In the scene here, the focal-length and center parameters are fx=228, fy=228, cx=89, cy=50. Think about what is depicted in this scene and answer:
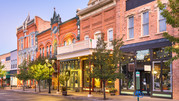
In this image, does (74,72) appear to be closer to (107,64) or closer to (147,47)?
(107,64)

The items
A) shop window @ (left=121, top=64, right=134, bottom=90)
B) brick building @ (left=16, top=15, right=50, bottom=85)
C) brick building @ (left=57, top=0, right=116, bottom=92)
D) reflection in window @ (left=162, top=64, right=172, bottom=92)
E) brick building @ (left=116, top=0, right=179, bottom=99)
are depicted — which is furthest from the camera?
brick building @ (left=16, top=15, right=50, bottom=85)

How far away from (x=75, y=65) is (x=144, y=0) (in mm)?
13819

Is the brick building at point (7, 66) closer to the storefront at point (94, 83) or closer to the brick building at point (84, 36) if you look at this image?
the brick building at point (84, 36)

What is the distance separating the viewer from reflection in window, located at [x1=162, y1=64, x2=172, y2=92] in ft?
58.8

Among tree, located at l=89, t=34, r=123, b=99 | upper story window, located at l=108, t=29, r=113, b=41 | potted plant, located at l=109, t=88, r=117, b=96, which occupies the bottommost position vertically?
potted plant, located at l=109, t=88, r=117, b=96

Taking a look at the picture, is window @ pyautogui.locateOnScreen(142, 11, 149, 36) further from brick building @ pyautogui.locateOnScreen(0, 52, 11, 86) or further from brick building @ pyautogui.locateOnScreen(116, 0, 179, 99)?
brick building @ pyautogui.locateOnScreen(0, 52, 11, 86)

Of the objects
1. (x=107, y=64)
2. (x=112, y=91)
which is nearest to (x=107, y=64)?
(x=107, y=64)

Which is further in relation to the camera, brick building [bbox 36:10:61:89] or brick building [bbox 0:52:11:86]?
brick building [bbox 0:52:11:86]

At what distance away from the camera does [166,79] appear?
59.6 ft

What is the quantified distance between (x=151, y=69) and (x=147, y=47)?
6.45 ft

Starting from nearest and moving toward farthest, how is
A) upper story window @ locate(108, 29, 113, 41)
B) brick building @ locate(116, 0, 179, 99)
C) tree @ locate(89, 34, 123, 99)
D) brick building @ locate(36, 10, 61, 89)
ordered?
brick building @ locate(116, 0, 179, 99)
tree @ locate(89, 34, 123, 99)
upper story window @ locate(108, 29, 113, 41)
brick building @ locate(36, 10, 61, 89)

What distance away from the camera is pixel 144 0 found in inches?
820

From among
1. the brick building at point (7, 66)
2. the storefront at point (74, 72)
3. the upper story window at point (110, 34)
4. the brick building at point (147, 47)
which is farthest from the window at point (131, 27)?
the brick building at point (7, 66)

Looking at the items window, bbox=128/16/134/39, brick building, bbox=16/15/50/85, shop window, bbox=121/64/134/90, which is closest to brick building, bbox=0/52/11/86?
brick building, bbox=16/15/50/85
